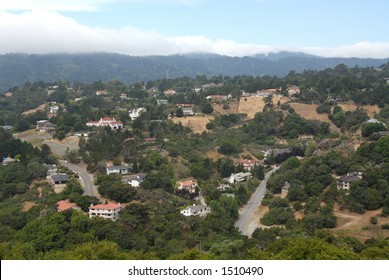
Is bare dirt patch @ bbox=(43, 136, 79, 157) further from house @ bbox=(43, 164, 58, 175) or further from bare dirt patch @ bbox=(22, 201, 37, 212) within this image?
bare dirt patch @ bbox=(22, 201, 37, 212)

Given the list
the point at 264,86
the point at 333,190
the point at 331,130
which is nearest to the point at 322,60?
the point at 264,86

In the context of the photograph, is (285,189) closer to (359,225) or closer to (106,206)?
(359,225)

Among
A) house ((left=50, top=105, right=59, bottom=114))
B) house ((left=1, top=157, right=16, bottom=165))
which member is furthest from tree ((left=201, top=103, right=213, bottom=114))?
house ((left=1, top=157, right=16, bottom=165))

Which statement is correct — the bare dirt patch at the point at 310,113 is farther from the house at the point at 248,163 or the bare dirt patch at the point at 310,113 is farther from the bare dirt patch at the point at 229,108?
the house at the point at 248,163

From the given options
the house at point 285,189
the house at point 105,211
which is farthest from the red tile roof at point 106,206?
the house at point 285,189

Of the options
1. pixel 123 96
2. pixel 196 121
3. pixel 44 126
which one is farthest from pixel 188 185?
pixel 123 96
